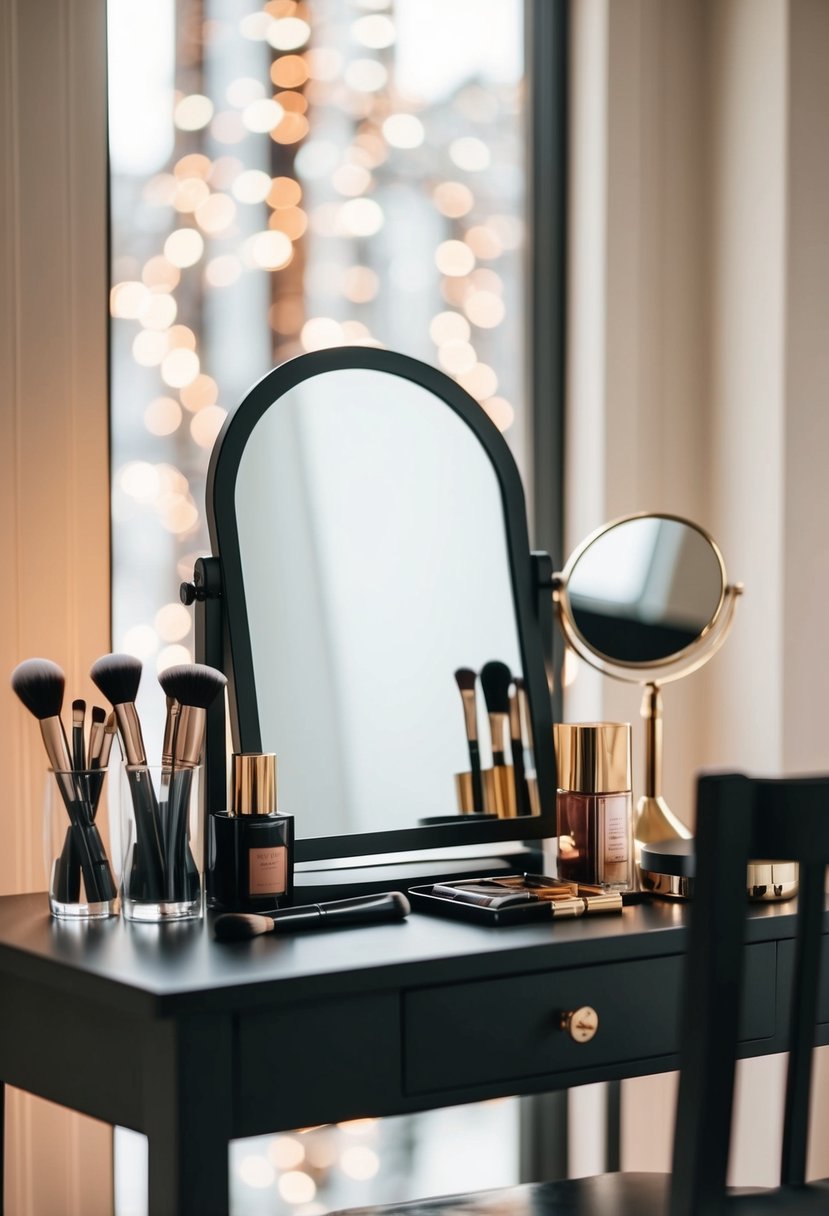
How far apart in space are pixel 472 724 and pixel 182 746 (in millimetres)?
402

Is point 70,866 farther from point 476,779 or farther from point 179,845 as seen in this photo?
point 476,779

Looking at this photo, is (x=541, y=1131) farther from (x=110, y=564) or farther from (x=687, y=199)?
(x=687, y=199)

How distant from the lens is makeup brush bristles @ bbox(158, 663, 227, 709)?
1.32 m

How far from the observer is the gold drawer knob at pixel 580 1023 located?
1.22 metres

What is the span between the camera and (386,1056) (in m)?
1.14

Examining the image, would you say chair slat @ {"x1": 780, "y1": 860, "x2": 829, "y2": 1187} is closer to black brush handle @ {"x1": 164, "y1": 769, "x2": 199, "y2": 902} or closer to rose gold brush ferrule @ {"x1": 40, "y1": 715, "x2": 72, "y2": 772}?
black brush handle @ {"x1": 164, "y1": 769, "x2": 199, "y2": 902}

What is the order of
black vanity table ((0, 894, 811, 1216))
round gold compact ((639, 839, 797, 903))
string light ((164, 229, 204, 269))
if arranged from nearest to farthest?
black vanity table ((0, 894, 811, 1216)) < round gold compact ((639, 839, 797, 903)) < string light ((164, 229, 204, 269))

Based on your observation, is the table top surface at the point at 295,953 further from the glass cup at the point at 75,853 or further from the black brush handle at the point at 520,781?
the black brush handle at the point at 520,781

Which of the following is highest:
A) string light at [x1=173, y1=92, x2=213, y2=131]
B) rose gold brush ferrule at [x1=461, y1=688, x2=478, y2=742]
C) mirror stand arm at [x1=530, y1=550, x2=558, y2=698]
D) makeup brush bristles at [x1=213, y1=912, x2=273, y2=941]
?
string light at [x1=173, y1=92, x2=213, y2=131]

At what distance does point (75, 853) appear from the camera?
4.30 feet

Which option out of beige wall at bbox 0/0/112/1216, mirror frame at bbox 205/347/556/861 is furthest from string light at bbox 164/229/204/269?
mirror frame at bbox 205/347/556/861

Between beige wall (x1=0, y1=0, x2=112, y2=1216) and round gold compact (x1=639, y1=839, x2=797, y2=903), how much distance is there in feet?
2.18

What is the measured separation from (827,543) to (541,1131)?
0.94 m

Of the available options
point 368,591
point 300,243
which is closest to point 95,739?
point 368,591
